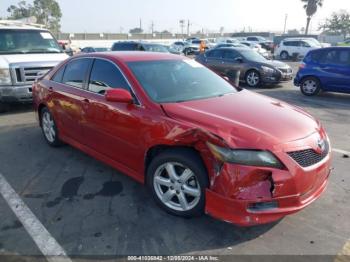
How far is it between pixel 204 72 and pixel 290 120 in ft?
5.34

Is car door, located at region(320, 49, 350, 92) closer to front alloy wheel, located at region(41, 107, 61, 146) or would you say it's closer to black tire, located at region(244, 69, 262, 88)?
black tire, located at region(244, 69, 262, 88)

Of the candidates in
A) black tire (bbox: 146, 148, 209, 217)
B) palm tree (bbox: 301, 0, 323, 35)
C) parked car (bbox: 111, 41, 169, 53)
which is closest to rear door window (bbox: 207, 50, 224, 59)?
parked car (bbox: 111, 41, 169, 53)

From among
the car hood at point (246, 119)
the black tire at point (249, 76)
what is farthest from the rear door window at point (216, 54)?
the car hood at point (246, 119)

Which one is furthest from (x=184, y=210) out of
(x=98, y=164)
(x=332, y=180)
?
(x=332, y=180)

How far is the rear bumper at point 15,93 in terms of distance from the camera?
7.59 metres

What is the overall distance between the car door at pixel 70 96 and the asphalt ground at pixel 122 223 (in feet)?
1.83

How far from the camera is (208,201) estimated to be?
3061 millimetres

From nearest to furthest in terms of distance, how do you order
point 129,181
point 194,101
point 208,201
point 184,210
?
point 208,201 < point 184,210 < point 194,101 < point 129,181

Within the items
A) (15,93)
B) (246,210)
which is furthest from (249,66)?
(246,210)

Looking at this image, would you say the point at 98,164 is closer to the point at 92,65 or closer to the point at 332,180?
the point at 92,65

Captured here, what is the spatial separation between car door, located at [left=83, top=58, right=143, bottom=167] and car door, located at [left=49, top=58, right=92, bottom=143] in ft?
0.60

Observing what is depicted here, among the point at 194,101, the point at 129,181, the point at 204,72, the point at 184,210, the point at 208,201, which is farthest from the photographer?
the point at 204,72

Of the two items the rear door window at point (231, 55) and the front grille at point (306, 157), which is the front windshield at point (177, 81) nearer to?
the front grille at point (306, 157)

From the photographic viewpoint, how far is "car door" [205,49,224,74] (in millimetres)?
13625
